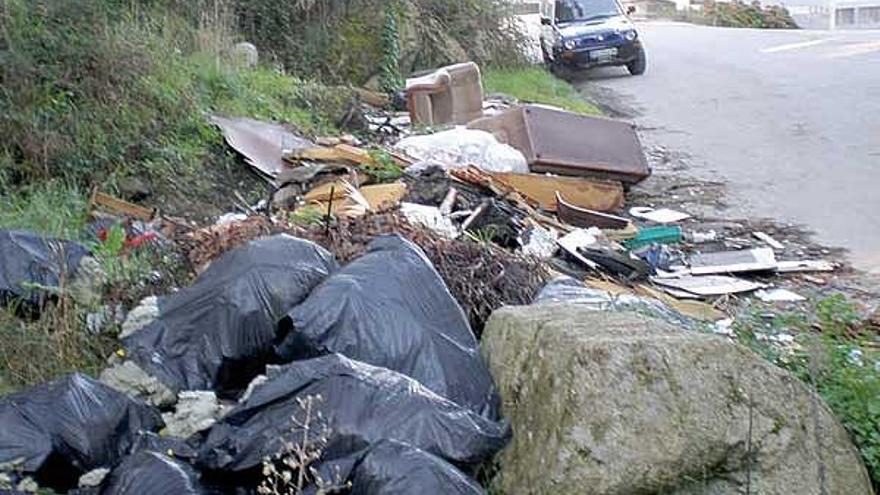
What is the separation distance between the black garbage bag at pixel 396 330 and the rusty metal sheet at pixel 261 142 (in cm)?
427

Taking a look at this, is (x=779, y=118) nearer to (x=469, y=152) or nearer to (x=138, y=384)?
(x=469, y=152)

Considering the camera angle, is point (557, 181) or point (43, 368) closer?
point (43, 368)

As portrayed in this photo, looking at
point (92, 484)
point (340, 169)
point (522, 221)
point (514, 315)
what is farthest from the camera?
point (340, 169)

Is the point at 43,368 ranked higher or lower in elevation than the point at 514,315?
lower

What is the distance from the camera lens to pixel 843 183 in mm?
10047

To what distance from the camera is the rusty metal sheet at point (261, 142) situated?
8828 millimetres

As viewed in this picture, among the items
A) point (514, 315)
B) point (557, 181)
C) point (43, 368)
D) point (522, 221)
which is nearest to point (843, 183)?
point (557, 181)

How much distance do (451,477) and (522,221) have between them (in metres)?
4.21

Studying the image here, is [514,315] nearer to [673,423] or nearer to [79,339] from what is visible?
[673,423]

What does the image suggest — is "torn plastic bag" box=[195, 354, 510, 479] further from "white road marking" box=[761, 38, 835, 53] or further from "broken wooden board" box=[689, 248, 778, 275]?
"white road marking" box=[761, 38, 835, 53]

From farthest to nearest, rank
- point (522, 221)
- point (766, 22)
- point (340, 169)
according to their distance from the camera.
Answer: point (766, 22) < point (340, 169) < point (522, 221)

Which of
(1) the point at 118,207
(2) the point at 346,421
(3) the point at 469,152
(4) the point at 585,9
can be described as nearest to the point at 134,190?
(1) the point at 118,207

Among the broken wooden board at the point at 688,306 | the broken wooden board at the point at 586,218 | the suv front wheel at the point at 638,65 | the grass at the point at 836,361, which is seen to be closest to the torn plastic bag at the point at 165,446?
the grass at the point at 836,361

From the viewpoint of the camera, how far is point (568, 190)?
8.85 m
